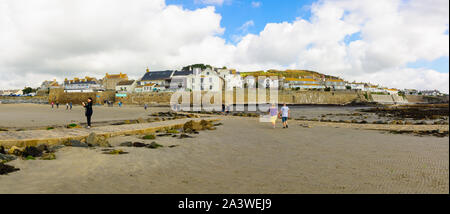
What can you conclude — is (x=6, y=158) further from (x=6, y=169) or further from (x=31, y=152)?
(x=6, y=169)

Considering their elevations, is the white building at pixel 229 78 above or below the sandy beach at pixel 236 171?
above

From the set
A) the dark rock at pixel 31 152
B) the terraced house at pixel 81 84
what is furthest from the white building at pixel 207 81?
the dark rock at pixel 31 152

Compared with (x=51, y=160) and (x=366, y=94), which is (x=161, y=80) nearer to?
(x=51, y=160)

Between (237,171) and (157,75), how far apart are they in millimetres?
83494

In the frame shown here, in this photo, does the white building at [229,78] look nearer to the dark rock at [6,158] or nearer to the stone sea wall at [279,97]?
A: the stone sea wall at [279,97]

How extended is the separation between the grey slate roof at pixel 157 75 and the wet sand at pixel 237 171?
249ft

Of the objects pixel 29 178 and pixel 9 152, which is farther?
pixel 9 152

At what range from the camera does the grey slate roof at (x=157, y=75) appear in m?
82.4

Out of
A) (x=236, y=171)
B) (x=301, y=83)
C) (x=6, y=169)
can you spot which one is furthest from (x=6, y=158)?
(x=301, y=83)
